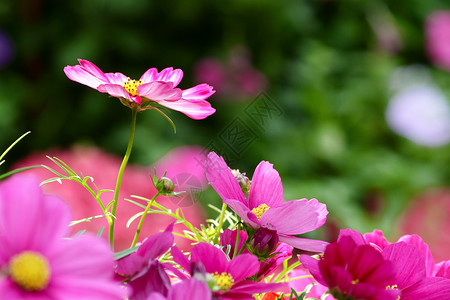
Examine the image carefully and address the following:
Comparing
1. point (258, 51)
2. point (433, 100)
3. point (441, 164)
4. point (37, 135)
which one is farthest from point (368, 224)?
point (37, 135)

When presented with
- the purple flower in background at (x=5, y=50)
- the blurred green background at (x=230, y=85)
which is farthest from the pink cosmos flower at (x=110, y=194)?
the purple flower in background at (x=5, y=50)

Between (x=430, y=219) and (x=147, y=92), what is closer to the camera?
(x=147, y=92)

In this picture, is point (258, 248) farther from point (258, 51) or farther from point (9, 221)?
point (258, 51)

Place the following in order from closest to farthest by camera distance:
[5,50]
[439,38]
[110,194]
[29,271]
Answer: [29,271]
[110,194]
[5,50]
[439,38]

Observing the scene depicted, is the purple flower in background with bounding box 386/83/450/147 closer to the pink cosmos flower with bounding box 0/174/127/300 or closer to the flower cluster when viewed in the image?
the flower cluster

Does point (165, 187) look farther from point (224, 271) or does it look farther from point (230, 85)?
point (230, 85)

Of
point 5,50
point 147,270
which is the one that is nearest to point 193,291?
point 147,270
